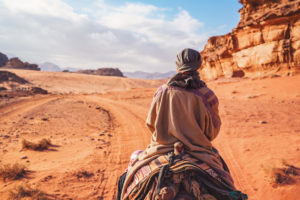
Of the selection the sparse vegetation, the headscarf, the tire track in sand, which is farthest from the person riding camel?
the sparse vegetation

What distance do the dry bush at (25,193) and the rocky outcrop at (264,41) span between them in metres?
19.3

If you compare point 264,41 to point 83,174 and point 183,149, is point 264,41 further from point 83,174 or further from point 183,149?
point 183,149

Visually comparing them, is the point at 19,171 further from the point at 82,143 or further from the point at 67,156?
the point at 82,143

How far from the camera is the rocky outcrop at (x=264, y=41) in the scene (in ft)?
54.3

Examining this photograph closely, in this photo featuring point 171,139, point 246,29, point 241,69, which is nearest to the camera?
point 171,139

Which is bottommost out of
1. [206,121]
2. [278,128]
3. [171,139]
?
[278,128]

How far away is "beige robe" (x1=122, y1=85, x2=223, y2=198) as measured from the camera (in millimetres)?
2299

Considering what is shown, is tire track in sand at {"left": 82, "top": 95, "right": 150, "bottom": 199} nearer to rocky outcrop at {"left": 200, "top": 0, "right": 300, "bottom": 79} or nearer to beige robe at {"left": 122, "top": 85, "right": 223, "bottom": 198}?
beige robe at {"left": 122, "top": 85, "right": 223, "bottom": 198}

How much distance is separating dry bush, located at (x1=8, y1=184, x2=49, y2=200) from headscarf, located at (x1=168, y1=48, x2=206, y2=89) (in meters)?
3.64

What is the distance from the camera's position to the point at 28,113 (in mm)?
11727

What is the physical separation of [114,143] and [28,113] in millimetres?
7341

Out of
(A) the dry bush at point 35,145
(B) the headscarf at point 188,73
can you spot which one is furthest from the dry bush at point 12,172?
(B) the headscarf at point 188,73

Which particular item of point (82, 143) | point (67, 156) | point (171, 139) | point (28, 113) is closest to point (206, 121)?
point (171, 139)

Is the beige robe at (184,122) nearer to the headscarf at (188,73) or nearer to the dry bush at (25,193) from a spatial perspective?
the headscarf at (188,73)
